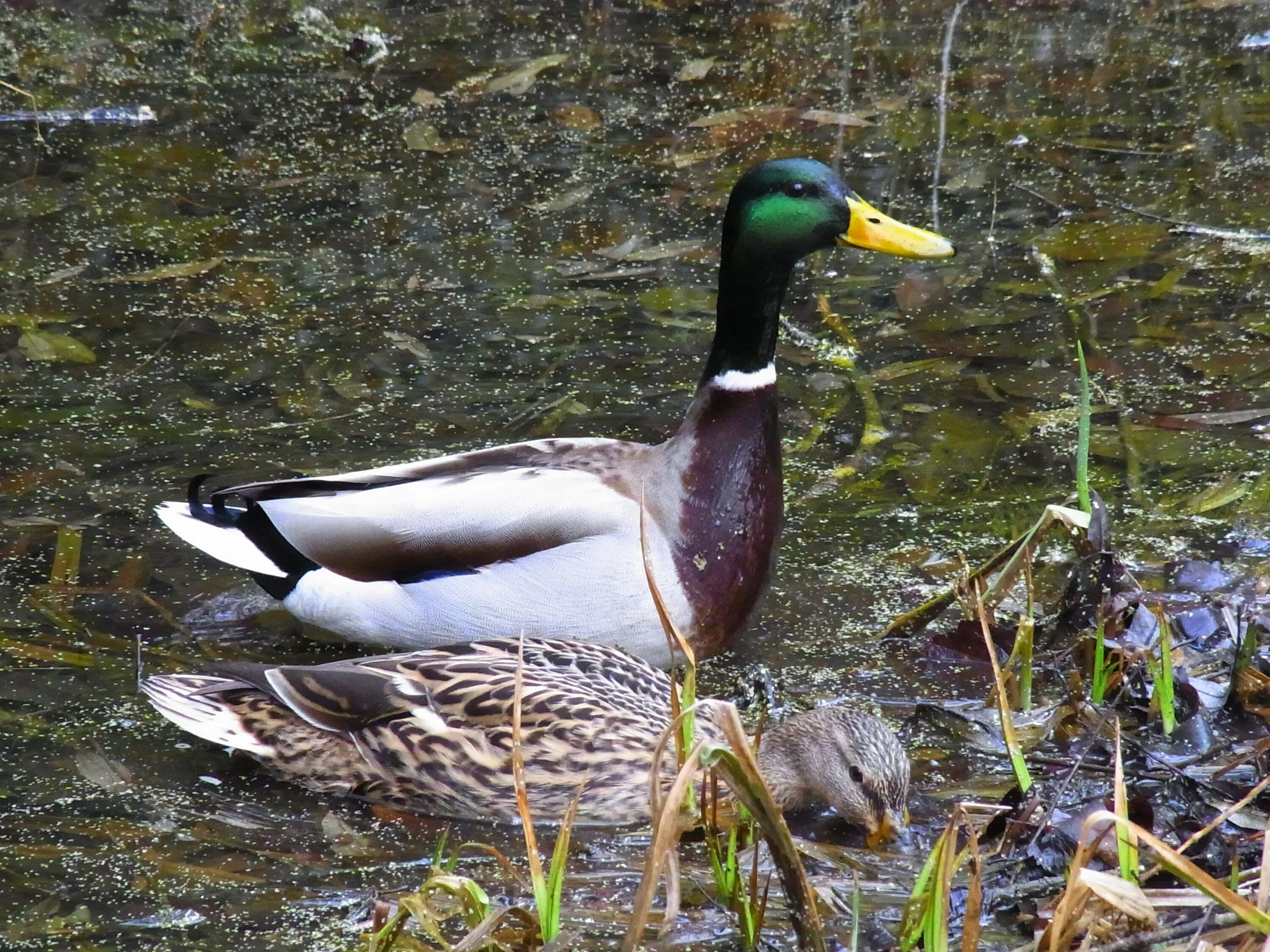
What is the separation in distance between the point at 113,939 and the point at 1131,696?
2375 millimetres

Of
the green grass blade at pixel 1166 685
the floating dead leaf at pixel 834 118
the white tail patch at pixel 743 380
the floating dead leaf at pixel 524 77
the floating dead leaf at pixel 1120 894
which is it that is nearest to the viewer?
the floating dead leaf at pixel 1120 894

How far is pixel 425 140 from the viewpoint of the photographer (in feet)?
27.9

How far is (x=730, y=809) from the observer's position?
4266 mm

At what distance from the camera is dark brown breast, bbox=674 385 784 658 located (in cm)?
507

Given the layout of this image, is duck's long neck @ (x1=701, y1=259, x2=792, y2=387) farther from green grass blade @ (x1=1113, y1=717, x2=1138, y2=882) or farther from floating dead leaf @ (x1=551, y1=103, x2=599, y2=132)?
floating dead leaf @ (x1=551, y1=103, x2=599, y2=132)

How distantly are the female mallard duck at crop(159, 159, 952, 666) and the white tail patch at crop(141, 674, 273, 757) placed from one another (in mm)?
668

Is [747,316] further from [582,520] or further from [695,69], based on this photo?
[695,69]

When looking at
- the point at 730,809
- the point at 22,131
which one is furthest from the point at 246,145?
the point at 730,809

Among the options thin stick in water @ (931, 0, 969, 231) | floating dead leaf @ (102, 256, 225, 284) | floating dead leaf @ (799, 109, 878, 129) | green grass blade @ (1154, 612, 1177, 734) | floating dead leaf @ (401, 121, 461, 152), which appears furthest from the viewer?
floating dead leaf @ (799, 109, 878, 129)

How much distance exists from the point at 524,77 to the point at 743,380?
4243 mm

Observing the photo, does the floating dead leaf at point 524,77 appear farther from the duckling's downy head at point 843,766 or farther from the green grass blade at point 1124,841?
the green grass blade at point 1124,841

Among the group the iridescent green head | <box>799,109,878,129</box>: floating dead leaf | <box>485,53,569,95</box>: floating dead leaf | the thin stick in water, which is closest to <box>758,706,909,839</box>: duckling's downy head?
the iridescent green head

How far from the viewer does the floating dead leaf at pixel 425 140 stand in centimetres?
843

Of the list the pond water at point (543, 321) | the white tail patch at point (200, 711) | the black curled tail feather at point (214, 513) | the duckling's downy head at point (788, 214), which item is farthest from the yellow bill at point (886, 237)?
the white tail patch at point (200, 711)
